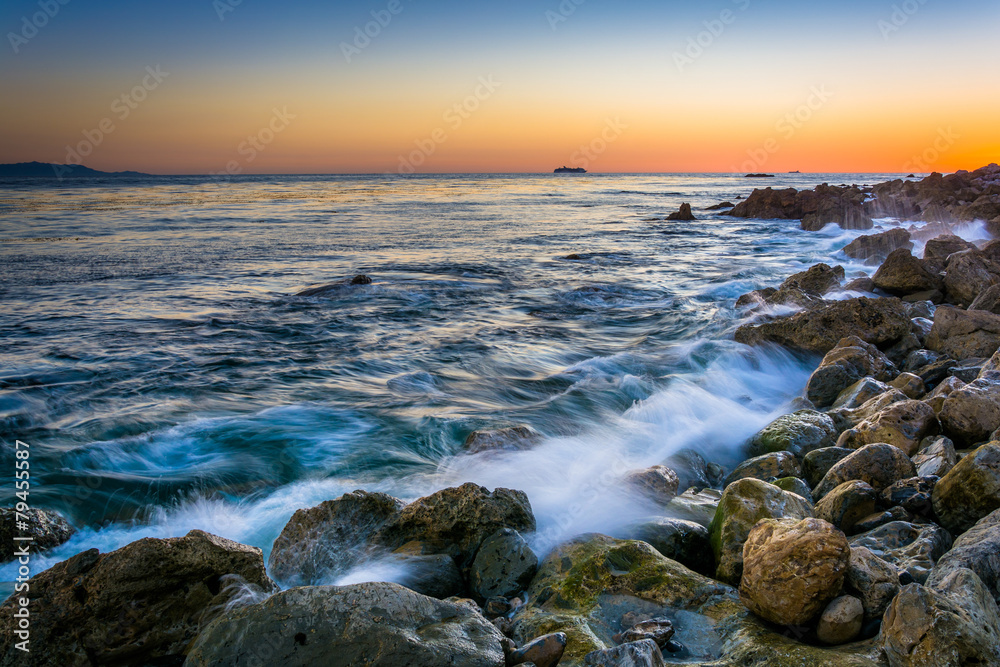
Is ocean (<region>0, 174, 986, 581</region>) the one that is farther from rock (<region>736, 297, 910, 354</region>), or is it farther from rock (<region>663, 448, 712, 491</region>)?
rock (<region>736, 297, 910, 354</region>)

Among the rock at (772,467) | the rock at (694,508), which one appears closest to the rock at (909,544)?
the rock at (694,508)

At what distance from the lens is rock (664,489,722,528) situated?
151 inches

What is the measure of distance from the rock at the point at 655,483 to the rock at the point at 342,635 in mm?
2189

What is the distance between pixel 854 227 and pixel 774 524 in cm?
2587

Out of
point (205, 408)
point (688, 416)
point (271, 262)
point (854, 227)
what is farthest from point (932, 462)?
point (854, 227)

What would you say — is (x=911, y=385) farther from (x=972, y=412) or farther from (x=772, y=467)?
(x=772, y=467)

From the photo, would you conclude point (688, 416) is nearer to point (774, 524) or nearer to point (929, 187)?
point (774, 524)

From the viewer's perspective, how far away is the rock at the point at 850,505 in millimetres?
3371

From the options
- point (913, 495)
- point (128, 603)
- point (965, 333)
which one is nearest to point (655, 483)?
point (913, 495)

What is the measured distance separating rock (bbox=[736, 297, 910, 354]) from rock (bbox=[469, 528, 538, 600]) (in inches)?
228

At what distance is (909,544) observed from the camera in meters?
2.96

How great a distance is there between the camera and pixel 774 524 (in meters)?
2.86

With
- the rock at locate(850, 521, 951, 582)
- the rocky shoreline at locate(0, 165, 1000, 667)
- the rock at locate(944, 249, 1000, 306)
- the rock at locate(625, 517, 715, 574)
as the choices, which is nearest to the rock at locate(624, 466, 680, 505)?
the rocky shoreline at locate(0, 165, 1000, 667)

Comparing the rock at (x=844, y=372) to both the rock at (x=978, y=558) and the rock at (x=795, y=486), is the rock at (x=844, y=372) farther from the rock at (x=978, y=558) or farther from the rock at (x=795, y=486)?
the rock at (x=978, y=558)
